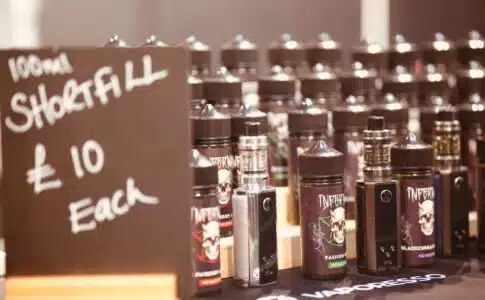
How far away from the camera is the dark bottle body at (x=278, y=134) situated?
191cm

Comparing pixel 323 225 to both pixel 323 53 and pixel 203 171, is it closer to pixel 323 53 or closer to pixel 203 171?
pixel 203 171

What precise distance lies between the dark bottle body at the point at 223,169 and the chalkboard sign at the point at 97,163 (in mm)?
297

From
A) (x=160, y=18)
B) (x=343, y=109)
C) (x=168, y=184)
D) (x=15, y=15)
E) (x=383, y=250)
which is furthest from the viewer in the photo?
(x=160, y=18)

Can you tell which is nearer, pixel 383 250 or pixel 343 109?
pixel 383 250

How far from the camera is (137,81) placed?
1.30m

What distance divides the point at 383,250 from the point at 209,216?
0.34 meters

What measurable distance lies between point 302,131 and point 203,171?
38cm

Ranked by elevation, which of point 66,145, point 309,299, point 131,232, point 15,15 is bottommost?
point 309,299

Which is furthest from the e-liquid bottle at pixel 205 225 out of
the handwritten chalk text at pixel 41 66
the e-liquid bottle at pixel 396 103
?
the e-liquid bottle at pixel 396 103

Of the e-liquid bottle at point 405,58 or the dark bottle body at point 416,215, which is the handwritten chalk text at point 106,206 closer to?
the dark bottle body at point 416,215

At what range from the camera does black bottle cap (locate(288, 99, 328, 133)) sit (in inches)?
68.4

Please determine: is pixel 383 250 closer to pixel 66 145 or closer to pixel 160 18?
pixel 66 145

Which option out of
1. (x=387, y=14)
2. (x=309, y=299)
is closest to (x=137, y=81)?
(x=309, y=299)

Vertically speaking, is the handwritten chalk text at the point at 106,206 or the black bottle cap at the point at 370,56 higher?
the black bottle cap at the point at 370,56
